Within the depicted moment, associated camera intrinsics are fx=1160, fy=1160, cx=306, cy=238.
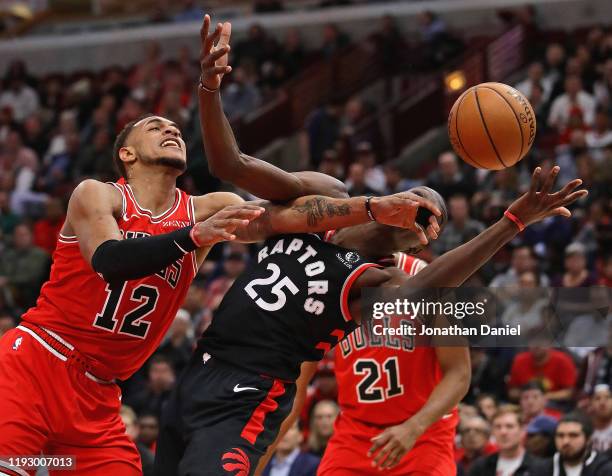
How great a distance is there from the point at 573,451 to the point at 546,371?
1.68 metres

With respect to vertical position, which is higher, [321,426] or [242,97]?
[242,97]

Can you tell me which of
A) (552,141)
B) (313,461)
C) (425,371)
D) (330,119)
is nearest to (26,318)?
(425,371)

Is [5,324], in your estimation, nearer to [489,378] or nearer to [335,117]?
[489,378]

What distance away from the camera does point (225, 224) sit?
5039 mm

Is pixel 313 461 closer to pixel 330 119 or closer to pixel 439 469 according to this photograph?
pixel 439 469

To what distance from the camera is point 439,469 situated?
625 cm

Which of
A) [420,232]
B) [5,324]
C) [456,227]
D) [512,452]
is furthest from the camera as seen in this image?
[5,324]

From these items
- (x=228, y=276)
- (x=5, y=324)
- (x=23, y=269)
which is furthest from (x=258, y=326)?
(x=23, y=269)

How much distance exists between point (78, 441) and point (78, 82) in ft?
52.1

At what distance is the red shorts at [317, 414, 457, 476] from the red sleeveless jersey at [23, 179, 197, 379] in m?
1.30

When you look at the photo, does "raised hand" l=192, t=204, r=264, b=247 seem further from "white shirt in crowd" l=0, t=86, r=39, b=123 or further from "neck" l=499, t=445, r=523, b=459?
"white shirt in crowd" l=0, t=86, r=39, b=123

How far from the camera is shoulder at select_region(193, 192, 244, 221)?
19.8 ft

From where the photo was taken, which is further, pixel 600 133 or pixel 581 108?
pixel 581 108

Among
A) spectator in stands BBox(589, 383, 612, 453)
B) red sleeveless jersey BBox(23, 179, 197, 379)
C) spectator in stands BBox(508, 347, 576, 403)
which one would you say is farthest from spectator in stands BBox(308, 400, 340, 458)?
red sleeveless jersey BBox(23, 179, 197, 379)
